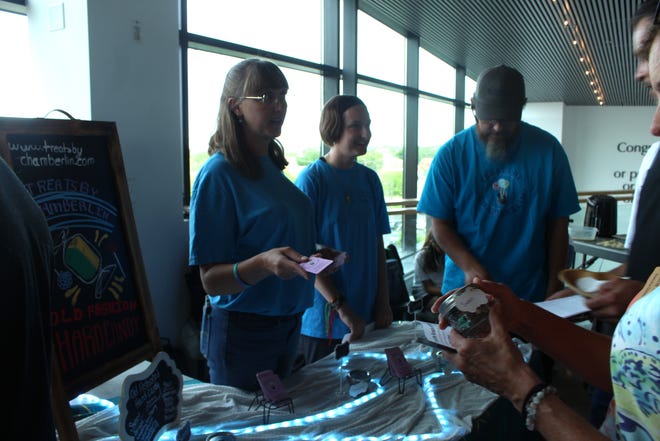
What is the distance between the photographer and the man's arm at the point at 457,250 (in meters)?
1.93

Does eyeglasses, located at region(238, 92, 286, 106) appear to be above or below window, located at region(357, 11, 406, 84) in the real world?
below

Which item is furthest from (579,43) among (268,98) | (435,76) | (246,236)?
(246,236)

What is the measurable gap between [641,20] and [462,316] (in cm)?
88

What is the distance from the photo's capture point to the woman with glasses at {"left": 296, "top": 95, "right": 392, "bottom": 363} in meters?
2.07

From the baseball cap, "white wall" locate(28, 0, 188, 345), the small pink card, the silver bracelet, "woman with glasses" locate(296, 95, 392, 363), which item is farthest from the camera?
"white wall" locate(28, 0, 188, 345)

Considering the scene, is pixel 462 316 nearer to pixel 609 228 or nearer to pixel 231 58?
pixel 231 58

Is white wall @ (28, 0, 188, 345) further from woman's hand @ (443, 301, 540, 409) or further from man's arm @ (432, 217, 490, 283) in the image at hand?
woman's hand @ (443, 301, 540, 409)

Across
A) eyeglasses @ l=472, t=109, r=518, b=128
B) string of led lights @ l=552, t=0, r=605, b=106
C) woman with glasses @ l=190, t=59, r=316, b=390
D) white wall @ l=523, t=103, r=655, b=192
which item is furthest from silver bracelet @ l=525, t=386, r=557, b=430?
white wall @ l=523, t=103, r=655, b=192

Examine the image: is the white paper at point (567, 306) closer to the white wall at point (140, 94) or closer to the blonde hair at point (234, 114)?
the blonde hair at point (234, 114)

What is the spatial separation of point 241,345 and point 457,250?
0.97 meters

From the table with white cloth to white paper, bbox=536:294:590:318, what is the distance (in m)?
0.32

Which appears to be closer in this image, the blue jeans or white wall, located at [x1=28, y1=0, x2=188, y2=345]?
the blue jeans

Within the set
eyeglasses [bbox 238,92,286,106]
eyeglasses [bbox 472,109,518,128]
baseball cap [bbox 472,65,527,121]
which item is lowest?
eyeglasses [bbox 472,109,518,128]

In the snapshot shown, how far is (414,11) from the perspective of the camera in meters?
5.83
